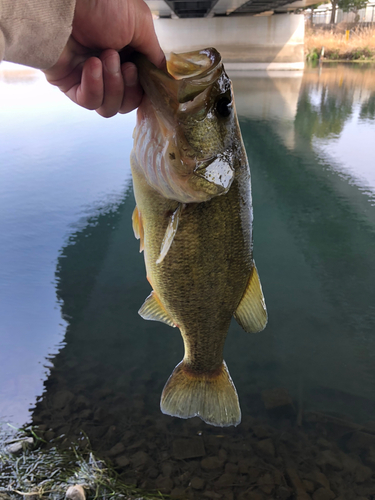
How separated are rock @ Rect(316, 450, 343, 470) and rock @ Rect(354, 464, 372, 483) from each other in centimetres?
9

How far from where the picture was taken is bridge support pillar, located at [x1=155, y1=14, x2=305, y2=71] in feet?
55.0

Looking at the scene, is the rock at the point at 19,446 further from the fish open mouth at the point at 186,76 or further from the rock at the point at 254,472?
the fish open mouth at the point at 186,76

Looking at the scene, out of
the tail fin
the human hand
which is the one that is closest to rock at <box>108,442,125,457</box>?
the tail fin

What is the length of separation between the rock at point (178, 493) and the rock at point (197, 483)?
0.06 meters

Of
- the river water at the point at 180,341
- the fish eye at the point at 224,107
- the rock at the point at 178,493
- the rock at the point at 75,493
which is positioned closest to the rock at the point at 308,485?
the river water at the point at 180,341

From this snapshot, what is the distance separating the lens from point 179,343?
9.35ft

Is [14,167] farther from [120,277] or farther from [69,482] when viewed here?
[69,482]

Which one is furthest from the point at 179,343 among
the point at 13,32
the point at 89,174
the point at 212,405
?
the point at 89,174

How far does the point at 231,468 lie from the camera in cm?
209

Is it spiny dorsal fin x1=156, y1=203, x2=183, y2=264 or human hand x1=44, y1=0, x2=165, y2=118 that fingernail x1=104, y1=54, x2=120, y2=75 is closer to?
human hand x1=44, y1=0, x2=165, y2=118

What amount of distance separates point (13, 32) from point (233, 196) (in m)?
0.70

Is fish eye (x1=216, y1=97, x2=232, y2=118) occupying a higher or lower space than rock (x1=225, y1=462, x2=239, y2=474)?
higher

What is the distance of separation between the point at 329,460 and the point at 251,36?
60.8 ft

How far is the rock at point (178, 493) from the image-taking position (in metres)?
1.95
